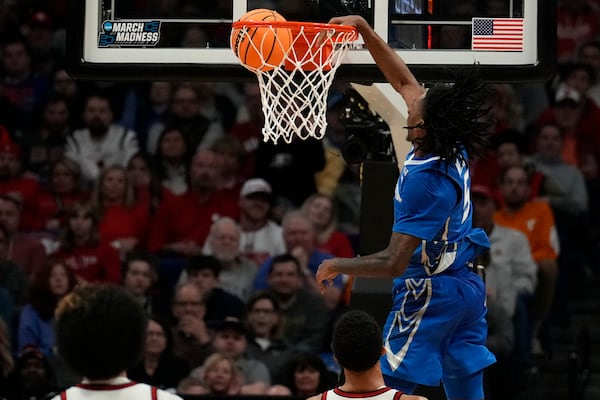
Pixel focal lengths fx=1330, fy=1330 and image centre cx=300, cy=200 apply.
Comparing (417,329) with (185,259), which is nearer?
(417,329)

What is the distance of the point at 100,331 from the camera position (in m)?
3.58

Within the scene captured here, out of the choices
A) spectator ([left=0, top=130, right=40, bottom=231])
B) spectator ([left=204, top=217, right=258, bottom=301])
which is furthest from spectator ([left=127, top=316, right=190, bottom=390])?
spectator ([left=0, top=130, right=40, bottom=231])

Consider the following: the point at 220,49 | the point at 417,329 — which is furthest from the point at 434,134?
the point at 220,49

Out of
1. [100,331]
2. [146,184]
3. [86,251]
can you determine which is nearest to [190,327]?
[86,251]

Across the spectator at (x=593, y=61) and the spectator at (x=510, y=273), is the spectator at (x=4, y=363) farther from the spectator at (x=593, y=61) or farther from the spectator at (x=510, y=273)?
the spectator at (x=593, y=61)

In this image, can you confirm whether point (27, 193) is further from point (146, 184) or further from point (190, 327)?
point (190, 327)

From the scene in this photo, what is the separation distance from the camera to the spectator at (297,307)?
958cm

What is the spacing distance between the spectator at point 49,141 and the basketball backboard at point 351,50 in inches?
187

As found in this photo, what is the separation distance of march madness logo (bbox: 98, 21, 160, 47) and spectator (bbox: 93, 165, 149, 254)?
399 cm

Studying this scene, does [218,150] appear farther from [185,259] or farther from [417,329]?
[417,329]

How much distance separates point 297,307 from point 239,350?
56cm

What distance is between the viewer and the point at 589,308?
1070cm

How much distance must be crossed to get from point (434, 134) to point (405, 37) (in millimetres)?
1209

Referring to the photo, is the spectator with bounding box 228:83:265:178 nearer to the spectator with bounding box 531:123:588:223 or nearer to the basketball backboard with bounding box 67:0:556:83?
the spectator with bounding box 531:123:588:223
